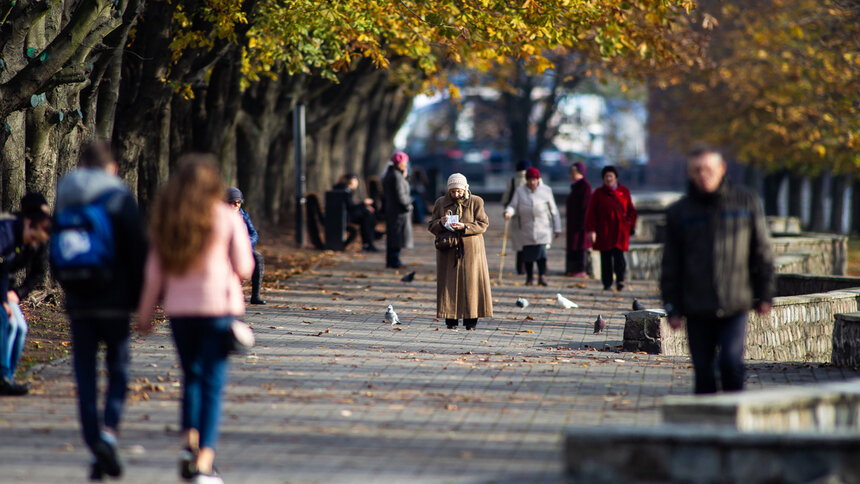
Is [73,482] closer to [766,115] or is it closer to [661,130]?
[766,115]

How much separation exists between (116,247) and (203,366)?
787mm

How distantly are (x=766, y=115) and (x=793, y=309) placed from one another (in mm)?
21531

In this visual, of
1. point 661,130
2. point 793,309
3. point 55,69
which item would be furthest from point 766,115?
point 55,69

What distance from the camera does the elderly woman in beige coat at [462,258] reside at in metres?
11.6

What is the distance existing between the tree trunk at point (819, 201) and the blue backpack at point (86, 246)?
33.4 metres

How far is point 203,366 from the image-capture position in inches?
225

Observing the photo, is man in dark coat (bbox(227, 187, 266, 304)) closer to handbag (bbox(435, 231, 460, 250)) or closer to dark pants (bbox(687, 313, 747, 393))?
handbag (bbox(435, 231, 460, 250))

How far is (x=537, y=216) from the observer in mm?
16141

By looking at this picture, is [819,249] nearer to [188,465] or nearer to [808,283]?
[808,283]

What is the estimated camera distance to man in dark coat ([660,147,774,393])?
6379 millimetres

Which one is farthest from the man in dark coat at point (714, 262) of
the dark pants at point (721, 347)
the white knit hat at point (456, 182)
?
the white knit hat at point (456, 182)

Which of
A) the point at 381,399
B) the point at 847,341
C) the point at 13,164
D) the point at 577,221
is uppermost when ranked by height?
the point at 13,164

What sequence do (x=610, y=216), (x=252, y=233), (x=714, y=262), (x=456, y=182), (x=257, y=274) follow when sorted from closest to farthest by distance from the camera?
(x=714, y=262)
(x=456, y=182)
(x=252, y=233)
(x=257, y=274)
(x=610, y=216)

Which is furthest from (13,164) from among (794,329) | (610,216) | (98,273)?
(794,329)
